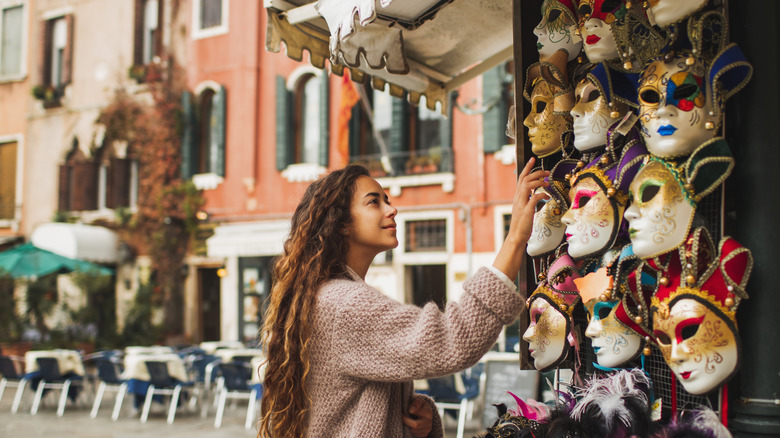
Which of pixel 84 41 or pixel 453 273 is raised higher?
pixel 84 41

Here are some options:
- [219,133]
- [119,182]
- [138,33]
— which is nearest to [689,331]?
[219,133]

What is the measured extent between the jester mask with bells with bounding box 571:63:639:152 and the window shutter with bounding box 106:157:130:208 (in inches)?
606

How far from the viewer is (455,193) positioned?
497 inches

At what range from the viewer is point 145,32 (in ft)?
54.0

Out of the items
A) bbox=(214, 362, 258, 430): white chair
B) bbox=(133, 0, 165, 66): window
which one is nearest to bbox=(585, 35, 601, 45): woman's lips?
bbox=(214, 362, 258, 430): white chair

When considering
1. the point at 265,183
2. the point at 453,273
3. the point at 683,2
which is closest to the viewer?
the point at 683,2

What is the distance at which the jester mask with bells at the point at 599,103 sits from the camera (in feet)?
6.21

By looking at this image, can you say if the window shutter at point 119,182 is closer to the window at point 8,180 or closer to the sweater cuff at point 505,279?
the window at point 8,180

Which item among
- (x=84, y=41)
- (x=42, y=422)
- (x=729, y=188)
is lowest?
(x=42, y=422)

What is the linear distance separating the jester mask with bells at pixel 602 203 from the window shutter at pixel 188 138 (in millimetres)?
14255

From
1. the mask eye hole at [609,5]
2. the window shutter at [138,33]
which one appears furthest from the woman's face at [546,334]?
the window shutter at [138,33]

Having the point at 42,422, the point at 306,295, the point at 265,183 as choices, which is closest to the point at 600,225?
the point at 306,295

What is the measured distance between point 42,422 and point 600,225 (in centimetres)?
881

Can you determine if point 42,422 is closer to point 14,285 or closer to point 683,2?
point 14,285
